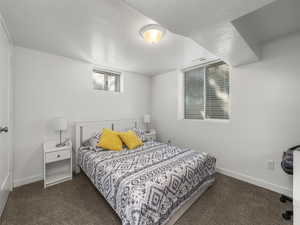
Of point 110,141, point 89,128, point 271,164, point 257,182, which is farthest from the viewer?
point 89,128

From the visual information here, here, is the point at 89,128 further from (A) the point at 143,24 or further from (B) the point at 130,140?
(A) the point at 143,24

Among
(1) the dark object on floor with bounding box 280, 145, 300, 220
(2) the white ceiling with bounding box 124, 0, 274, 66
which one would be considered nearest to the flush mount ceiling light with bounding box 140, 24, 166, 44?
(2) the white ceiling with bounding box 124, 0, 274, 66

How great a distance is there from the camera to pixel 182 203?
1644 mm

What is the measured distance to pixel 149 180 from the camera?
144 centimetres

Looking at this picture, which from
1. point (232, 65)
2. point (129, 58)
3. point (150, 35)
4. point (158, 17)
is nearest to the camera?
point (158, 17)

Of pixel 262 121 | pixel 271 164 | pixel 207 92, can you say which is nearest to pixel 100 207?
pixel 271 164

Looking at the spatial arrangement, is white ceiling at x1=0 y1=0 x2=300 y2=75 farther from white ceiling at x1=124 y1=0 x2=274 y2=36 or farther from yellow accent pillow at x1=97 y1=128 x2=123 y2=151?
yellow accent pillow at x1=97 y1=128 x2=123 y2=151

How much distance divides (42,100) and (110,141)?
1.43 metres

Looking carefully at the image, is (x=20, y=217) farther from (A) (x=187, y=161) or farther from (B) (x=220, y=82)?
(B) (x=220, y=82)

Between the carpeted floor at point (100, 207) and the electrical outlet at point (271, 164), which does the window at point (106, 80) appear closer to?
the carpeted floor at point (100, 207)

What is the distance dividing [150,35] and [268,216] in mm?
2683

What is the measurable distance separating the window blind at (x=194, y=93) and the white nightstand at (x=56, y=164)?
9.15ft

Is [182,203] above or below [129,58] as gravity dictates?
below

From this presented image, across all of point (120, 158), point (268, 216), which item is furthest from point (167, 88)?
point (268, 216)
